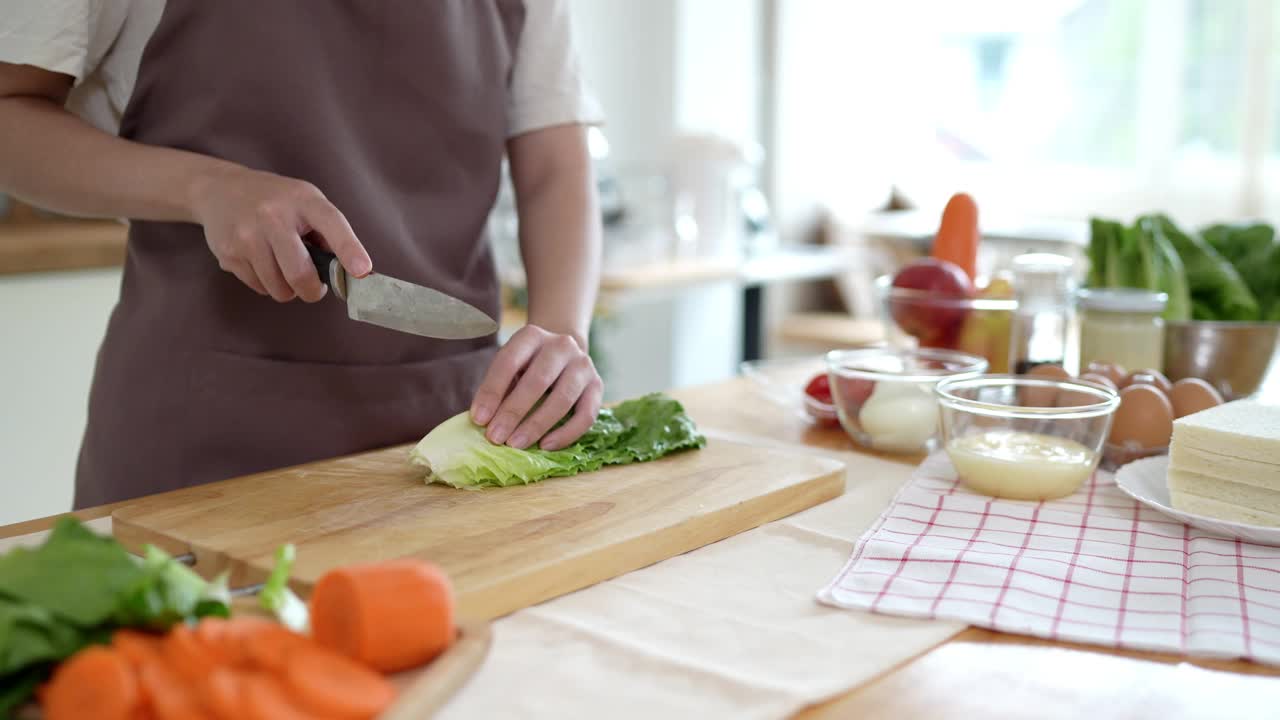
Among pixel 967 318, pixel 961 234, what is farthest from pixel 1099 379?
pixel 961 234

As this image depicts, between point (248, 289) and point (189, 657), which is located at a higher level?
point (248, 289)

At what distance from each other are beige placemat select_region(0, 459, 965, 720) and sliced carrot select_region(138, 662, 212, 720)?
Answer: 162 mm

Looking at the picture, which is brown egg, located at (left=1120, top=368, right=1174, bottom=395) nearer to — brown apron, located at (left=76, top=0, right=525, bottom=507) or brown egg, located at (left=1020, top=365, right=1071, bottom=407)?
brown egg, located at (left=1020, top=365, right=1071, bottom=407)

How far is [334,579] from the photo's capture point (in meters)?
0.76

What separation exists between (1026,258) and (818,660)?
1.01 meters

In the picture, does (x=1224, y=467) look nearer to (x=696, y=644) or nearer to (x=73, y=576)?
(x=696, y=644)

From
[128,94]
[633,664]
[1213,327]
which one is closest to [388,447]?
[128,94]

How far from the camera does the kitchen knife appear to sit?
114 cm

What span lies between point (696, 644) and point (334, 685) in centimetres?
29

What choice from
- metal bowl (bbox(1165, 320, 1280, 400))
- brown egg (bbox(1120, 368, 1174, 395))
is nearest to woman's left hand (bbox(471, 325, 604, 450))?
brown egg (bbox(1120, 368, 1174, 395))

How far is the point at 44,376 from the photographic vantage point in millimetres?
2912

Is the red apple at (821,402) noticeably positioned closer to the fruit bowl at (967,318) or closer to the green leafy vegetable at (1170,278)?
the fruit bowl at (967,318)

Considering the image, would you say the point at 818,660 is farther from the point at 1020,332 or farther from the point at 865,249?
the point at 865,249

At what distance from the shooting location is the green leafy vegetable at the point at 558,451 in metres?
1.19
